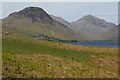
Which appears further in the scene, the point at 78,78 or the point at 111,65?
the point at 111,65

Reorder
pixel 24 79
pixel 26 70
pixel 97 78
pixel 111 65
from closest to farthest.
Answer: pixel 24 79, pixel 26 70, pixel 97 78, pixel 111 65

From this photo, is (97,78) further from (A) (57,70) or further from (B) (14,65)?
(B) (14,65)

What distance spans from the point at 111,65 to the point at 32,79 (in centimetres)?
2094

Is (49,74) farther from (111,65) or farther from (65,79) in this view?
(111,65)

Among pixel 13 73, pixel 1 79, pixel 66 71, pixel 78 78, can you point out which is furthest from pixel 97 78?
pixel 1 79

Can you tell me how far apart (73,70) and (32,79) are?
27.1 feet

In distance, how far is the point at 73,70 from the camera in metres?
21.5

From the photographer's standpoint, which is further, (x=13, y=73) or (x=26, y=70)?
(x=26, y=70)

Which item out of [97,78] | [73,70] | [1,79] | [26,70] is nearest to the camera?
[1,79]

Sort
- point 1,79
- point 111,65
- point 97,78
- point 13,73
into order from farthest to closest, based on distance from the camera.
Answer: point 111,65, point 97,78, point 13,73, point 1,79

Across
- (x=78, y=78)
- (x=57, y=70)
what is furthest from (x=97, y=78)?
(x=57, y=70)

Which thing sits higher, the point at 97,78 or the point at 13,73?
the point at 13,73

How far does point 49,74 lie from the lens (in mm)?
18438

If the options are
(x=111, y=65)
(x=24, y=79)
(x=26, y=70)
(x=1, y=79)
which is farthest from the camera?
(x=111, y=65)
